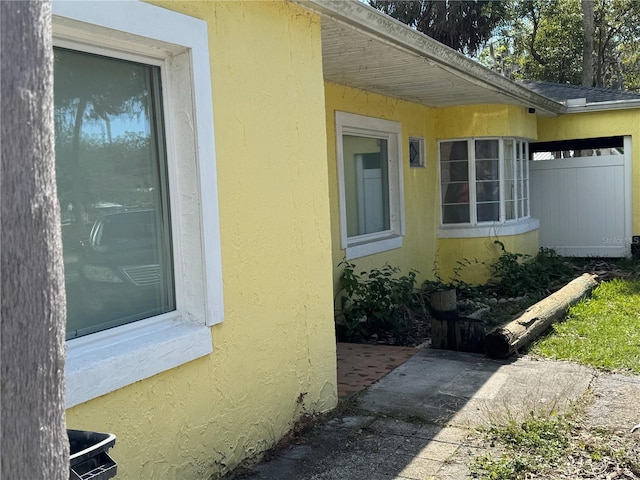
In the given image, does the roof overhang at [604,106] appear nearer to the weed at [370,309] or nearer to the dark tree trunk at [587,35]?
the weed at [370,309]

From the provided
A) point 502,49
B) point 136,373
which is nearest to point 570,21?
point 502,49

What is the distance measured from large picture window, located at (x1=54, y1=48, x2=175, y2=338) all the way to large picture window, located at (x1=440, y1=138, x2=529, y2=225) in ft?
24.3

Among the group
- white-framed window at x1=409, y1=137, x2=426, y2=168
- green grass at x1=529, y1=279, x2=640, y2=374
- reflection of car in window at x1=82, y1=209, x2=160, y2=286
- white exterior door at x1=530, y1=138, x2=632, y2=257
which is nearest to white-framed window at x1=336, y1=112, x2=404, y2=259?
white-framed window at x1=409, y1=137, x2=426, y2=168

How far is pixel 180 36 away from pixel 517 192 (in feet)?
28.5

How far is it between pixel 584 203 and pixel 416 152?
4.45 m

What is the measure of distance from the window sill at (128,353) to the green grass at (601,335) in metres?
3.92

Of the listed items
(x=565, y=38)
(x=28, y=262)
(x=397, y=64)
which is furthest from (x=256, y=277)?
(x=565, y=38)

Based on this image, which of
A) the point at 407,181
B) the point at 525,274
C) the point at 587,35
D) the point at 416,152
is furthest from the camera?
the point at 587,35

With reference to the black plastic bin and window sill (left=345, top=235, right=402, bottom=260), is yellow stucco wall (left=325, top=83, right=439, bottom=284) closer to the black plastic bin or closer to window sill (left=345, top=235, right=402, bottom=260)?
window sill (left=345, top=235, right=402, bottom=260)

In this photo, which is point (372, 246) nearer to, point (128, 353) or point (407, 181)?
point (407, 181)

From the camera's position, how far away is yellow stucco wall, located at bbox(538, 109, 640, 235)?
11891mm

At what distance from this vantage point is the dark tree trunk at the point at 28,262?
1.49 meters

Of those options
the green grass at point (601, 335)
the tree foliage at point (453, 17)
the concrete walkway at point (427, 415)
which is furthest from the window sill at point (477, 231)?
the tree foliage at point (453, 17)

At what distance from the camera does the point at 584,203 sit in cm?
1248
